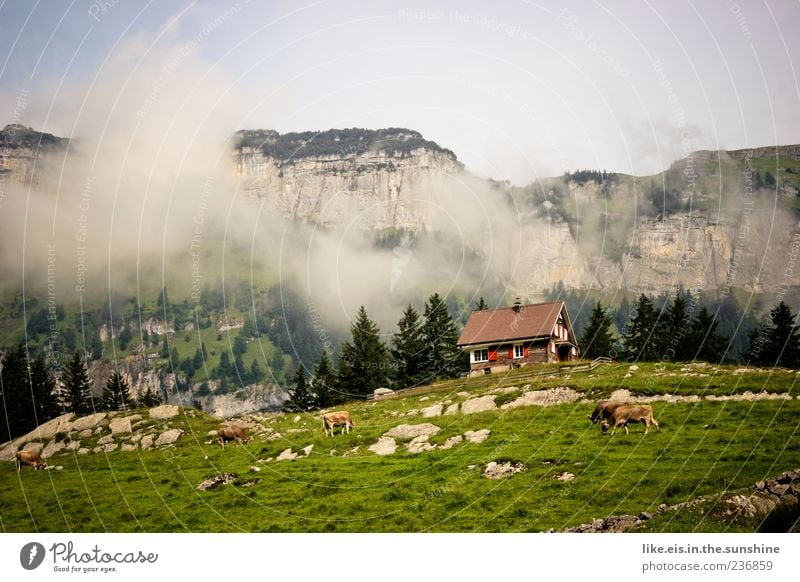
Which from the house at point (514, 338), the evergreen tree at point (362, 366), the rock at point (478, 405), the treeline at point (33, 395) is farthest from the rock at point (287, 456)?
the evergreen tree at point (362, 366)

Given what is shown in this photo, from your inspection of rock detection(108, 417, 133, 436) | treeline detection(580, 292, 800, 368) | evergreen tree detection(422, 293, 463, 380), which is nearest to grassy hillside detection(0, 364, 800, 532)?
rock detection(108, 417, 133, 436)

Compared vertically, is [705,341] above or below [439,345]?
below

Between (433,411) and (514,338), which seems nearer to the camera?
(433,411)

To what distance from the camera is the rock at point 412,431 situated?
3838 cm

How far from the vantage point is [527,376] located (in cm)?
5322

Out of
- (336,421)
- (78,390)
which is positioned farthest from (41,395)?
(336,421)

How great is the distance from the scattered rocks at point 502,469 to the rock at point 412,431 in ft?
22.5

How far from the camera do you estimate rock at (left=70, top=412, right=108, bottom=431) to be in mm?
49969

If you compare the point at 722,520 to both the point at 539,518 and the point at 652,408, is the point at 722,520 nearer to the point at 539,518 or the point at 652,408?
the point at 539,518

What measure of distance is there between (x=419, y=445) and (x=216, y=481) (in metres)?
9.56

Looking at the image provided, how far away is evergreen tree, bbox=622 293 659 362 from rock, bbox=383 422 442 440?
4263 centimetres

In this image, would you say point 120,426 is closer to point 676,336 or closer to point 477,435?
point 477,435

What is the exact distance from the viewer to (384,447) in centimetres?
3722
